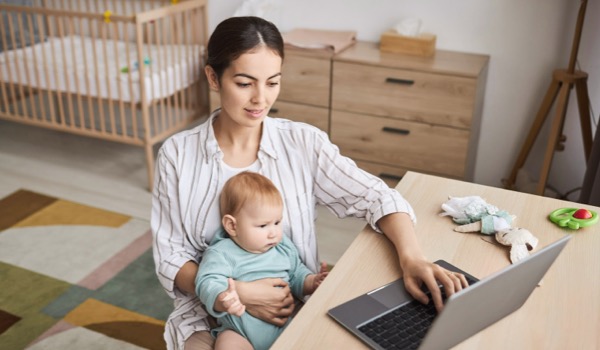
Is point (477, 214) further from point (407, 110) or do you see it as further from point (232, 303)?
point (407, 110)

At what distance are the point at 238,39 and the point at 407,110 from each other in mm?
1829

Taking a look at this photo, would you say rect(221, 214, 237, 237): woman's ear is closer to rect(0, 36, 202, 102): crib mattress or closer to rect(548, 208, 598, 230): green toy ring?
rect(548, 208, 598, 230): green toy ring

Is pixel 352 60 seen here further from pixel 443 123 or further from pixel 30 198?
pixel 30 198

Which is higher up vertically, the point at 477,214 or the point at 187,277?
the point at 477,214

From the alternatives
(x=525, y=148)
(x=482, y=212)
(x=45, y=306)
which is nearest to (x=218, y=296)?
(x=482, y=212)

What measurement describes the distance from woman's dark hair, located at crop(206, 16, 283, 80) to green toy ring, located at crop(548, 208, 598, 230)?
75 centimetres

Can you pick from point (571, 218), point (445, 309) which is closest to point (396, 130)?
point (571, 218)

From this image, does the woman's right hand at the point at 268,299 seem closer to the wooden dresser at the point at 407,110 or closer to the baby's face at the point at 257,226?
the baby's face at the point at 257,226

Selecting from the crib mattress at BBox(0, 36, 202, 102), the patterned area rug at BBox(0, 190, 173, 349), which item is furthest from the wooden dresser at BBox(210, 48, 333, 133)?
the patterned area rug at BBox(0, 190, 173, 349)

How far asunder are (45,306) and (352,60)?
1.77 meters

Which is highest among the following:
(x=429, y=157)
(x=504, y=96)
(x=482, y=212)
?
(x=482, y=212)

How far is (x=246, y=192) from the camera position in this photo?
4.53 ft

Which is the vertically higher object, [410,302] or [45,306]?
[410,302]

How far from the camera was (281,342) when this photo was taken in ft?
3.48
